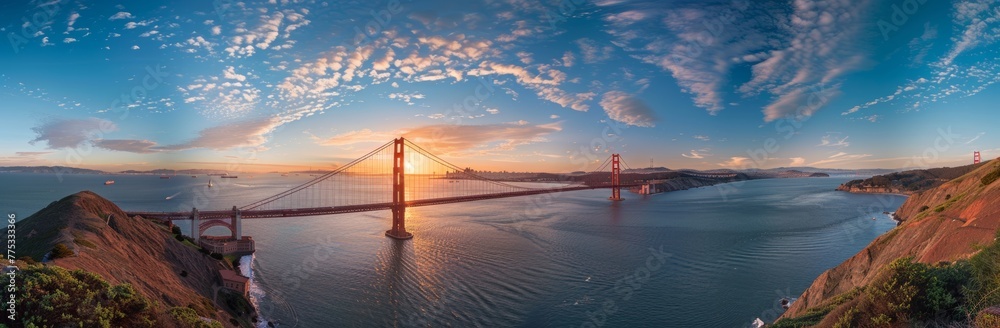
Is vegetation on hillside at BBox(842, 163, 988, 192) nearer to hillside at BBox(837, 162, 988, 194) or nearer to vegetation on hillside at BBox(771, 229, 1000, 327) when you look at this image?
hillside at BBox(837, 162, 988, 194)

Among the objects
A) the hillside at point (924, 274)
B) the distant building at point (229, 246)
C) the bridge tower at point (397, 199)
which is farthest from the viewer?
the bridge tower at point (397, 199)

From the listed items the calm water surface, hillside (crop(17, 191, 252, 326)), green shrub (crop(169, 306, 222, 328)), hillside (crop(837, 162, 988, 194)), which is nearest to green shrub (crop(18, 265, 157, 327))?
hillside (crop(17, 191, 252, 326))

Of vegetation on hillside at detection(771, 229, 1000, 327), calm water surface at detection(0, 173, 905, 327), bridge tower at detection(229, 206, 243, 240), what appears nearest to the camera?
vegetation on hillside at detection(771, 229, 1000, 327)

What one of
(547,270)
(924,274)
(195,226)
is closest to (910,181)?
(547,270)

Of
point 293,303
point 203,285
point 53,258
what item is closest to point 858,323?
point 53,258

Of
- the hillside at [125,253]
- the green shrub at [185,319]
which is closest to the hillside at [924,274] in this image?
the green shrub at [185,319]

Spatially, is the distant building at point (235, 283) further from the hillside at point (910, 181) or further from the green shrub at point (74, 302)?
the hillside at point (910, 181)

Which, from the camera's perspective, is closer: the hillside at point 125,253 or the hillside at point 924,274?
the hillside at point 924,274

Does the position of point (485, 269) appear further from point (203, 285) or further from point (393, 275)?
point (203, 285)
